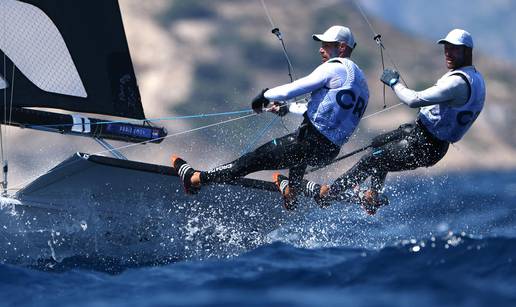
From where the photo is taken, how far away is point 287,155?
5695 mm

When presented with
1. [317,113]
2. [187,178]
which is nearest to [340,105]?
[317,113]

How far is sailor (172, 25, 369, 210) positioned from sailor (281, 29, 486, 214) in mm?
233

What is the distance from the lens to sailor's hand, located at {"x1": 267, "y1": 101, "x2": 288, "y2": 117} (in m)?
5.84

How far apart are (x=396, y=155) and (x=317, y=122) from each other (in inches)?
22.7

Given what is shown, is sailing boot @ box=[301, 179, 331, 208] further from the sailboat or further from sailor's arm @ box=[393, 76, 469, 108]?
sailor's arm @ box=[393, 76, 469, 108]

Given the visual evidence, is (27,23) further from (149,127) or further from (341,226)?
(341,226)

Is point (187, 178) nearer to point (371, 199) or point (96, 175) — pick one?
point (96, 175)

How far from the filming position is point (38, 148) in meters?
48.7

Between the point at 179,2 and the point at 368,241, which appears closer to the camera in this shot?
the point at 368,241

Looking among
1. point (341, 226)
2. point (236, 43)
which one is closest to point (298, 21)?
point (236, 43)

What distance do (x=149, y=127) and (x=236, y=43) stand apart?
64062 mm

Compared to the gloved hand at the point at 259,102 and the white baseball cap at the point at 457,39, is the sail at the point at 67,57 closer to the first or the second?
the gloved hand at the point at 259,102

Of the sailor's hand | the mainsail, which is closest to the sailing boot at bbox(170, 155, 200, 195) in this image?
the mainsail

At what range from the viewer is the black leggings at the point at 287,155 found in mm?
5641
